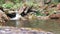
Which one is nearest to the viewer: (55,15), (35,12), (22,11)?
(55,15)

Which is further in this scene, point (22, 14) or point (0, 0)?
point (0, 0)

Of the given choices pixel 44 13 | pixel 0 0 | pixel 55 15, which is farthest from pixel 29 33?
pixel 0 0

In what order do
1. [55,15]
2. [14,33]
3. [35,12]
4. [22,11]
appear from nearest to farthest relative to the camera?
[14,33], [55,15], [22,11], [35,12]

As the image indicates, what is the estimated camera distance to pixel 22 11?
16.9 metres

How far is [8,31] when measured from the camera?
253 inches

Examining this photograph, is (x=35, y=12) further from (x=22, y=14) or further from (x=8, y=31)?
(x=8, y=31)

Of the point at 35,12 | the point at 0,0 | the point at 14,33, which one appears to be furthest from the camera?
the point at 0,0

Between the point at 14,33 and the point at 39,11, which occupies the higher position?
the point at 14,33

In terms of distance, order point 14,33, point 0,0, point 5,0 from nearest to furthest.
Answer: point 14,33, point 0,0, point 5,0

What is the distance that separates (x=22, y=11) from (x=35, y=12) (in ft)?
5.45

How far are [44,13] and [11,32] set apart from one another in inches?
448

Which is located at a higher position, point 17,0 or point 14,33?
point 14,33

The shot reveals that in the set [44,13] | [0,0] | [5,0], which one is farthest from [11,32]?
[5,0]

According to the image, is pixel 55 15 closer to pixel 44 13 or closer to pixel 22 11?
pixel 44 13
